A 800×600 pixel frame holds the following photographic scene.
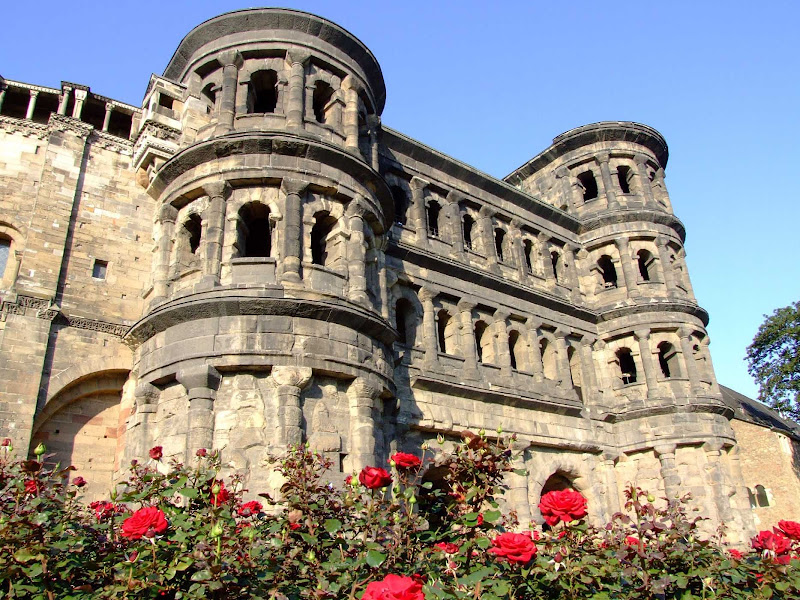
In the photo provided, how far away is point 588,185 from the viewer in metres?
25.0

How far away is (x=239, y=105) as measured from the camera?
14.3 metres

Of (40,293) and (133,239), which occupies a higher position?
(133,239)

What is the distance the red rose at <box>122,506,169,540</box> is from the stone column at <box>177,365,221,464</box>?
6528mm

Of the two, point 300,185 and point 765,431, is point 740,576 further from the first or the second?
point 765,431

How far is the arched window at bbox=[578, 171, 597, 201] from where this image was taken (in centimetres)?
2461

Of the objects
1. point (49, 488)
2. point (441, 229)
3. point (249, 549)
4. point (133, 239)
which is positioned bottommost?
point (249, 549)

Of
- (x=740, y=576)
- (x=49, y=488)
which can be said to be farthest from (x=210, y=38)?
(x=740, y=576)

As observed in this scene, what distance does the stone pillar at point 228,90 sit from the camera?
1384 cm

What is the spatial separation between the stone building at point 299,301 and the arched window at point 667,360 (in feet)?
0.50

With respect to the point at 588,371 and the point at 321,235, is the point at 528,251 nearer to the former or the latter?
the point at 588,371

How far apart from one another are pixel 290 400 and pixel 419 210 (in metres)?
8.58

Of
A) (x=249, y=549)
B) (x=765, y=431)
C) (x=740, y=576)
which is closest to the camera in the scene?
(x=249, y=549)

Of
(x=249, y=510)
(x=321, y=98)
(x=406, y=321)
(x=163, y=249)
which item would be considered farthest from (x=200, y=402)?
(x=321, y=98)

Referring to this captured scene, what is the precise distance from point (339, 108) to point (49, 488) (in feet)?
37.3
